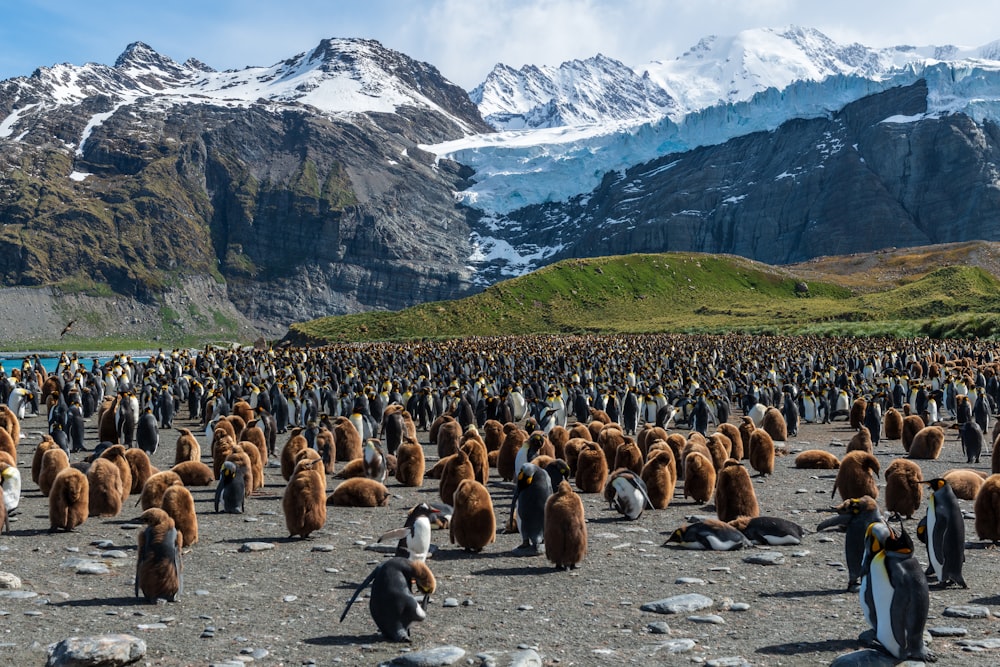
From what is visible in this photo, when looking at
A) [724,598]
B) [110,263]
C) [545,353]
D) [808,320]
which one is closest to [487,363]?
[545,353]

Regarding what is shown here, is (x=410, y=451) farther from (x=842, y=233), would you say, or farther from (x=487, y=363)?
(x=842, y=233)

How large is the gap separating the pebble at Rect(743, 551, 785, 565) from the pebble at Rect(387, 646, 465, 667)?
3.75 m

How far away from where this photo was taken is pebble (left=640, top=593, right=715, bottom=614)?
718cm

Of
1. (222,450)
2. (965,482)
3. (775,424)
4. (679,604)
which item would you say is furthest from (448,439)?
(679,604)

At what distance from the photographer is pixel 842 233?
14075cm

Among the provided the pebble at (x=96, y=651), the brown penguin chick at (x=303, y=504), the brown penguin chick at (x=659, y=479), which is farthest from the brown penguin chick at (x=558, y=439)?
the pebble at (x=96, y=651)

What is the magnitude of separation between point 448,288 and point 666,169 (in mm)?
47474

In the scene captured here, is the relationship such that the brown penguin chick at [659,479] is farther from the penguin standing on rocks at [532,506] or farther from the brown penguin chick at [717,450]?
the penguin standing on rocks at [532,506]

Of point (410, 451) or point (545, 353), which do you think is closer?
point (410, 451)

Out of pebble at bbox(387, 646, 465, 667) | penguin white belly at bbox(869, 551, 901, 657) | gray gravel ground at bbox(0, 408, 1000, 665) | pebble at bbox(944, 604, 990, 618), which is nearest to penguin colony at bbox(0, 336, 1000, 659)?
penguin white belly at bbox(869, 551, 901, 657)

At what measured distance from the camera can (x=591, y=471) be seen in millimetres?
12656

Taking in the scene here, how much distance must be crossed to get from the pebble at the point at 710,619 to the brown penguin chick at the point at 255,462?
7592 mm

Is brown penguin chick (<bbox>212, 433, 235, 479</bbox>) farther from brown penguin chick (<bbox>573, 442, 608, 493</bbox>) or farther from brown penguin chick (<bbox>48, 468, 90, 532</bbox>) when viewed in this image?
brown penguin chick (<bbox>573, 442, 608, 493</bbox>)

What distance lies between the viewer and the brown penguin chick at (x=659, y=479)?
37.8 feet
